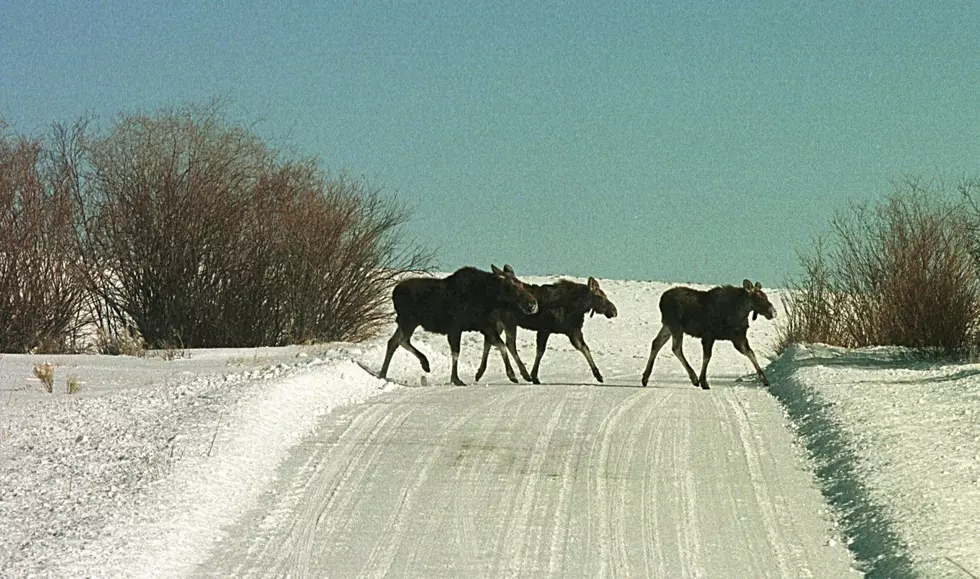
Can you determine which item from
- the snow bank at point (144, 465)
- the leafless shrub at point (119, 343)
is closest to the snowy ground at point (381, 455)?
the snow bank at point (144, 465)

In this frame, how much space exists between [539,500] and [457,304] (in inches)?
404

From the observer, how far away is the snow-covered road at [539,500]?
1072 centimetres

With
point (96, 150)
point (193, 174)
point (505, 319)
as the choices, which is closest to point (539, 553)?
point (505, 319)

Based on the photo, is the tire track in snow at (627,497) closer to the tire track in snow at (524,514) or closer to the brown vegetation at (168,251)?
the tire track in snow at (524,514)

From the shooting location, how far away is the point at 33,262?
30641mm

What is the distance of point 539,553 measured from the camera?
35.8ft

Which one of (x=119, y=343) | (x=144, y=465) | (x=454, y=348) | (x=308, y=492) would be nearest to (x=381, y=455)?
(x=308, y=492)

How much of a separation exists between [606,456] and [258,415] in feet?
13.1

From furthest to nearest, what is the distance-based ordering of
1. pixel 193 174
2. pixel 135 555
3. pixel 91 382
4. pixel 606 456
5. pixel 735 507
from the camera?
pixel 193 174
pixel 91 382
pixel 606 456
pixel 735 507
pixel 135 555

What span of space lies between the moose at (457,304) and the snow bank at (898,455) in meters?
4.37

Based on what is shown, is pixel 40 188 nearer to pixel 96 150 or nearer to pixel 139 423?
pixel 96 150

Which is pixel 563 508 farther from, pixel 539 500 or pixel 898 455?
pixel 898 455

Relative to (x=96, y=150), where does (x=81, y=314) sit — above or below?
below

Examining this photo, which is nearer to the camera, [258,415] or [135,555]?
[135,555]
